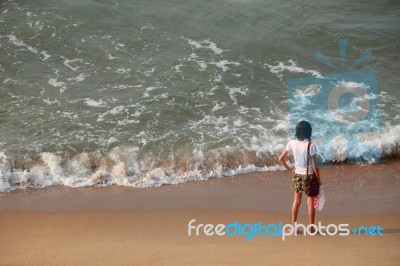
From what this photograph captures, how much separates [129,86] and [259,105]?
2.57 m

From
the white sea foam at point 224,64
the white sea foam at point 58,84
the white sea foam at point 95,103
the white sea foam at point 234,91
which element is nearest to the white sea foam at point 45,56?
the white sea foam at point 58,84

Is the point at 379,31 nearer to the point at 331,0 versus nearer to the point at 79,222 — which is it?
the point at 331,0

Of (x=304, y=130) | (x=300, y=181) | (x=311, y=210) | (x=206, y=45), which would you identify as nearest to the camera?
(x=304, y=130)

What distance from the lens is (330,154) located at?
9.18 metres

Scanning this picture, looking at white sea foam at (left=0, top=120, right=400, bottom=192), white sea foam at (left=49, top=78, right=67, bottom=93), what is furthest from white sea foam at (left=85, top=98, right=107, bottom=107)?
white sea foam at (left=0, top=120, right=400, bottom=192)

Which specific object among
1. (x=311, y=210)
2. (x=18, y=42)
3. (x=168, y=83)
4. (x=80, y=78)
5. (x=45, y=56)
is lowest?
(x=311, y=210)

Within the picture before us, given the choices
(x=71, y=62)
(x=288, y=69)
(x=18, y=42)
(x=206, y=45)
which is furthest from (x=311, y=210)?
(x=18, y=42)

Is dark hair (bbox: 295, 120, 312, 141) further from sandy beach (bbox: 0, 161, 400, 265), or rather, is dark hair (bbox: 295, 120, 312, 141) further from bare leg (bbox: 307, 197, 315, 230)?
sandy beach (bbox: 0, 161, 400, 265)

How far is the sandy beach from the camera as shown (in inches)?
264
